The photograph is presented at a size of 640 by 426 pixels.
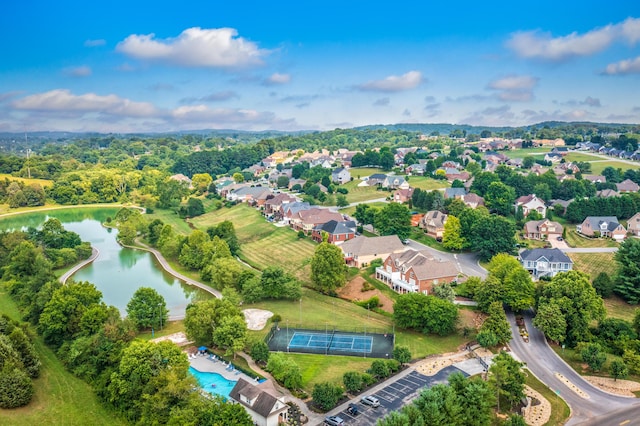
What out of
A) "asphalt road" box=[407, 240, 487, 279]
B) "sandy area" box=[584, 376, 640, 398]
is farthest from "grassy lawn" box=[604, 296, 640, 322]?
"asphalt road" box=[407, 240, 487, 279]

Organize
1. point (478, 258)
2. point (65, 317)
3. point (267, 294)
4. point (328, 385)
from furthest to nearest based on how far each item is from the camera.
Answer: point (478, 258), point (267, 294), point (65, 317), point (328, 385)

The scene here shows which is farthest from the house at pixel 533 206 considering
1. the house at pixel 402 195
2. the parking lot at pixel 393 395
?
the parking lot at pixel 393 395

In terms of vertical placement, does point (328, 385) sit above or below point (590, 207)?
below

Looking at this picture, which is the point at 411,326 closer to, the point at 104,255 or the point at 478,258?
the point at 478,258

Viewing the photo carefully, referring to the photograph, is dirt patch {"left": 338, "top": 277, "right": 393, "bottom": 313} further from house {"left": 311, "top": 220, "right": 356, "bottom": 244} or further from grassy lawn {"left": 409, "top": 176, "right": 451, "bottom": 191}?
grassy lawn {"left": 409, "top": 176, "right": 451, "bottom": 191}

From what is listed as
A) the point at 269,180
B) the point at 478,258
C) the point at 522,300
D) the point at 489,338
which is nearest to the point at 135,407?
the point at 489,338

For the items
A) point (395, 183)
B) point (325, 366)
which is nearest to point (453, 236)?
point (325, 366)

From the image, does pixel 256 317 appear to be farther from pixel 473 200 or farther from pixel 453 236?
pixel 473 200

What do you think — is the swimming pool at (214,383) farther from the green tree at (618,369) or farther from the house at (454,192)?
the house at (454,192)
